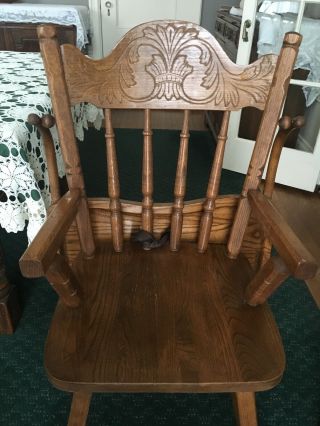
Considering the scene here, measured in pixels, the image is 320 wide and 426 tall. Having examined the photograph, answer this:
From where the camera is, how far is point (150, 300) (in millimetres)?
737

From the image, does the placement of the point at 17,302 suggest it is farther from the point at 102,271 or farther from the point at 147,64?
the point at 147,64

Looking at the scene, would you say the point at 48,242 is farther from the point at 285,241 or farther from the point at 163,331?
the point at 285,241

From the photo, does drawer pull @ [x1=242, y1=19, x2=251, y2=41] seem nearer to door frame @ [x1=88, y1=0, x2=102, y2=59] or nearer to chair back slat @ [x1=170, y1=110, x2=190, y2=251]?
chair back slat @ [x1=170, y1=110, x2=190, y2=251]

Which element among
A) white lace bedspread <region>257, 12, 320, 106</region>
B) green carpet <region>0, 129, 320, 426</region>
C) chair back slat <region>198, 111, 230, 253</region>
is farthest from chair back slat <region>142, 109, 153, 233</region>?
white lace bedspread <region>257, 12, 320, 106</region>

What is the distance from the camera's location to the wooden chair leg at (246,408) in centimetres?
68

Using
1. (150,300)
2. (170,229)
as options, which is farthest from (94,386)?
(170,229)

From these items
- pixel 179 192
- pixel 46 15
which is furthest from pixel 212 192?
pixel 46 15

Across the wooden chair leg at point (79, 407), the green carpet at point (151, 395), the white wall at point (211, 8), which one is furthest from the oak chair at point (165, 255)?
the white wall at point (211, 8)

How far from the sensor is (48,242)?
55cm

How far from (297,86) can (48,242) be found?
1901mm

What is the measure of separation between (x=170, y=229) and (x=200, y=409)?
520 mm

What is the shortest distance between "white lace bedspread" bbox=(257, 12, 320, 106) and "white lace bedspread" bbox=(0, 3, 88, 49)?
157 cm

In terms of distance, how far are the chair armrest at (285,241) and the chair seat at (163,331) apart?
179mm

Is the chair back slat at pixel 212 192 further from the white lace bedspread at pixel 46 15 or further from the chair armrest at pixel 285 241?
the white lace bedspread at pixel 46 15
